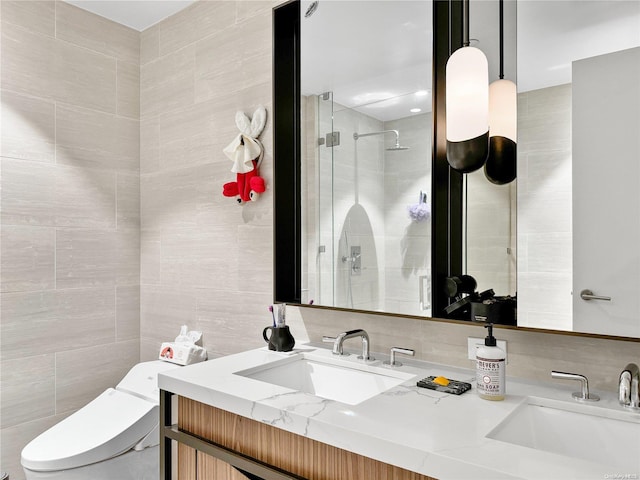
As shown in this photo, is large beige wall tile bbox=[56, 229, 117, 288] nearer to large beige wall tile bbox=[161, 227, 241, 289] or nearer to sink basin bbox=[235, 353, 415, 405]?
large beige wall tile bbox=[161, 227, 241, 289]

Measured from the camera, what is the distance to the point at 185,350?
6.75 ft

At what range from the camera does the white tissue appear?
2053 millimetres

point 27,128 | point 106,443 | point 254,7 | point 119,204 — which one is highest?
point 254,7

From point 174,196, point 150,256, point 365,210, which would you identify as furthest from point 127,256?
point 365,210

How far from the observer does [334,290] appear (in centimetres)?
172

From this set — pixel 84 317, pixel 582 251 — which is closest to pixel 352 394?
pixel 582 251

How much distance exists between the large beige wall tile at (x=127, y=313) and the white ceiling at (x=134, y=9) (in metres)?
1.34

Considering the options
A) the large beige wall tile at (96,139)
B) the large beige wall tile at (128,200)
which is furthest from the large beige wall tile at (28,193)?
the large beige wall tile at (128,200)

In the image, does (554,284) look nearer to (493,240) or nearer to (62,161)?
(493,240)

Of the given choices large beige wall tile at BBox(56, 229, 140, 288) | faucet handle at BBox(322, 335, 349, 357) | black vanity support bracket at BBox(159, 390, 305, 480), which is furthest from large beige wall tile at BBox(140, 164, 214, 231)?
black vanity support bracket at BBox(159, 390, 305, 480)

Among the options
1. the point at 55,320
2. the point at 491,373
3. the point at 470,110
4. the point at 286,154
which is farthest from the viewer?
the point at 55,320

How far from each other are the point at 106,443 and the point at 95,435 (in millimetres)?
80

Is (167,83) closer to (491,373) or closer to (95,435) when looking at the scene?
(95,435)

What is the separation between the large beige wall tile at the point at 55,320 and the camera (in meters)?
2.00
